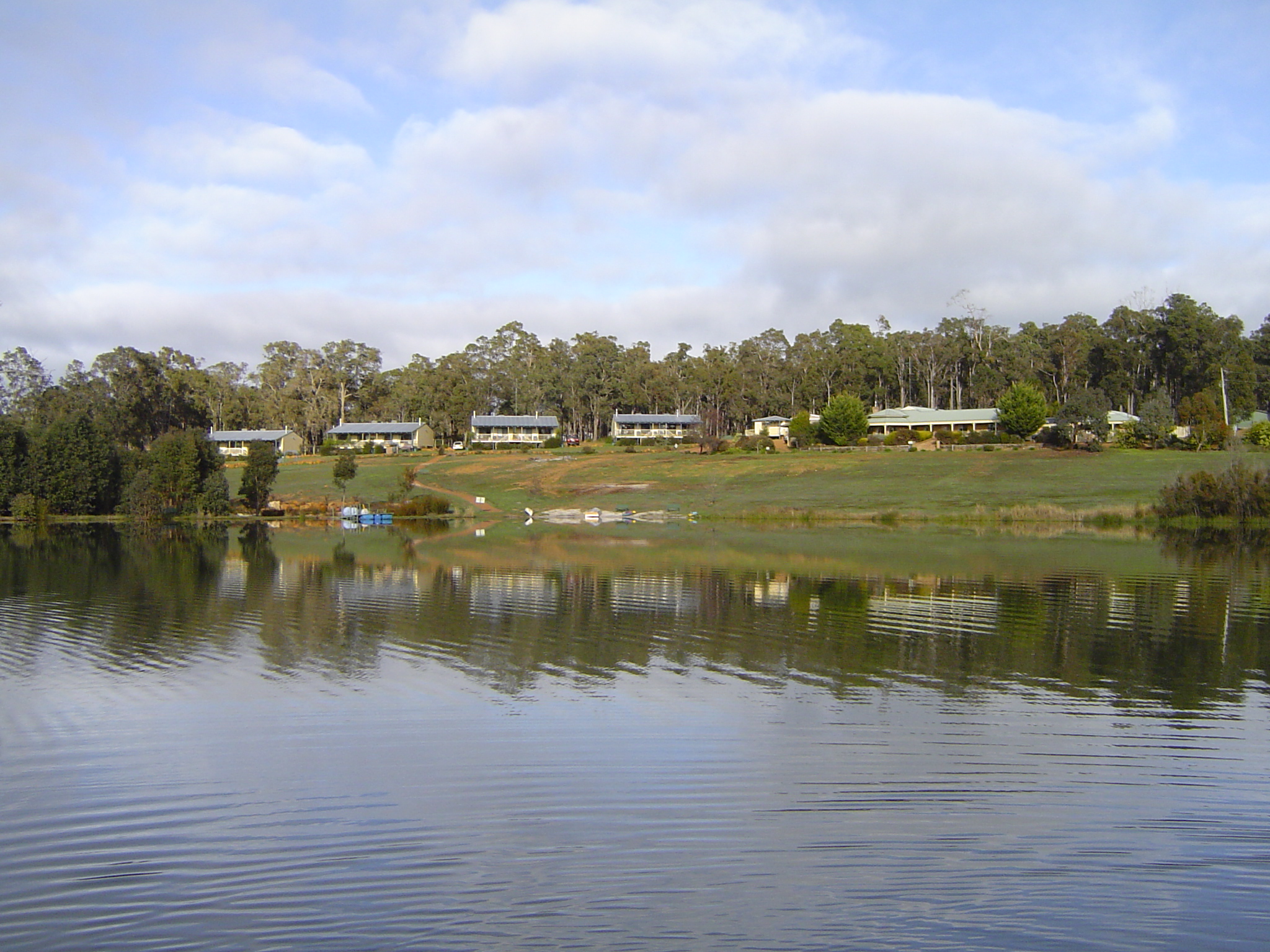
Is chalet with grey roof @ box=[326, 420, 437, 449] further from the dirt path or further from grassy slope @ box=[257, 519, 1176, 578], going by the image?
grassy slope @ box=[257, 519, 1176, 578]

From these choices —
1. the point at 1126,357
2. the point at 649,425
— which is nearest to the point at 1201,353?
the point at 1126,357

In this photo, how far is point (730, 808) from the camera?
39.5 feet

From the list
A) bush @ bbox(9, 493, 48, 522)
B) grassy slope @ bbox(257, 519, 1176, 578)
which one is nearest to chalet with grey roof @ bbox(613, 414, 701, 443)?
grassy slope @ bbox(257, 519, 1176, 578)

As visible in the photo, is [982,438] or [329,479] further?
[982,438]

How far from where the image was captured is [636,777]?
13.2 meters

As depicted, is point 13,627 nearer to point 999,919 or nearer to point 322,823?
point 322,823

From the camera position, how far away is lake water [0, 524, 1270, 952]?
919 cm

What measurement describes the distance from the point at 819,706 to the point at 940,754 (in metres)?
3.07

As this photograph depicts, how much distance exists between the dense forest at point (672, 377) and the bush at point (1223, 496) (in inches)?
1730

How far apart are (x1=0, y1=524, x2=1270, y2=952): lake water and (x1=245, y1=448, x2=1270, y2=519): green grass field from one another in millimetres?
47673

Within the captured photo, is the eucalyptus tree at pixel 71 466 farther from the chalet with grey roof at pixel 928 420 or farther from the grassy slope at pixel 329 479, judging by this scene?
the chalet with grey roof at pixel 928 420

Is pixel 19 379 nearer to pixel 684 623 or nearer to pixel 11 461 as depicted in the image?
pixel 11 461

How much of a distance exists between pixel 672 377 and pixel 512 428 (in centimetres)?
2874

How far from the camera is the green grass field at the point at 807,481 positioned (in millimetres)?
76500
